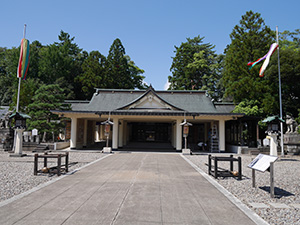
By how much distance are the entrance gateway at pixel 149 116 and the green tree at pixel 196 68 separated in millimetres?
13452

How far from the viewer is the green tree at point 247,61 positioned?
2480 centimetres

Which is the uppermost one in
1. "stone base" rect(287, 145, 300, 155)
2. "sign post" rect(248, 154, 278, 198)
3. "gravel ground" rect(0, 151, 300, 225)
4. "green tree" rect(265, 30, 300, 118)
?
"green tree" rect(265, 30, 300, 118)

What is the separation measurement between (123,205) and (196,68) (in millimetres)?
39188

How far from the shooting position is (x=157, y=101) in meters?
20.2

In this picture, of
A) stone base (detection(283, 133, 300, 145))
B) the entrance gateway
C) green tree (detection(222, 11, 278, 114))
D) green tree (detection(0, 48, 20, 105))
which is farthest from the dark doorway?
green tree (detection(0, 48, 20, 105))

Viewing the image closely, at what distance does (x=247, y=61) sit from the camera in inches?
1072

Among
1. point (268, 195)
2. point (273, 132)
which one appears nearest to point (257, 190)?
point (268, 195)

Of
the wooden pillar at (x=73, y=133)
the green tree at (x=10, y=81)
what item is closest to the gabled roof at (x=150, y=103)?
the wooden pillar at (x=73, y=133)

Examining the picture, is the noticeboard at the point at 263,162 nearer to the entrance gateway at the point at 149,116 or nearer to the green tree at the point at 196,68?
the entrance gateway at the point at 149,116

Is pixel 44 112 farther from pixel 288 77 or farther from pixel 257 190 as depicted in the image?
pixel 288 77

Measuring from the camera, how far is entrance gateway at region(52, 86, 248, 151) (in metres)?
19.4

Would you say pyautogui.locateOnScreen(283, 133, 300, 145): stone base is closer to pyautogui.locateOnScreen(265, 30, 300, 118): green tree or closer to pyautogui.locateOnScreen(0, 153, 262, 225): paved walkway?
pyautogui.locateOnScreen(265, 30, 300, 118): green tree

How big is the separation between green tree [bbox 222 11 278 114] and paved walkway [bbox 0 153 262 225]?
21.1 meters

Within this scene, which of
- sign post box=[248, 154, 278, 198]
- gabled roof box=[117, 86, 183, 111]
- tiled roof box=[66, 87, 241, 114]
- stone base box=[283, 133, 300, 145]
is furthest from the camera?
tiled roof box=[66, 87, 241, 114]
